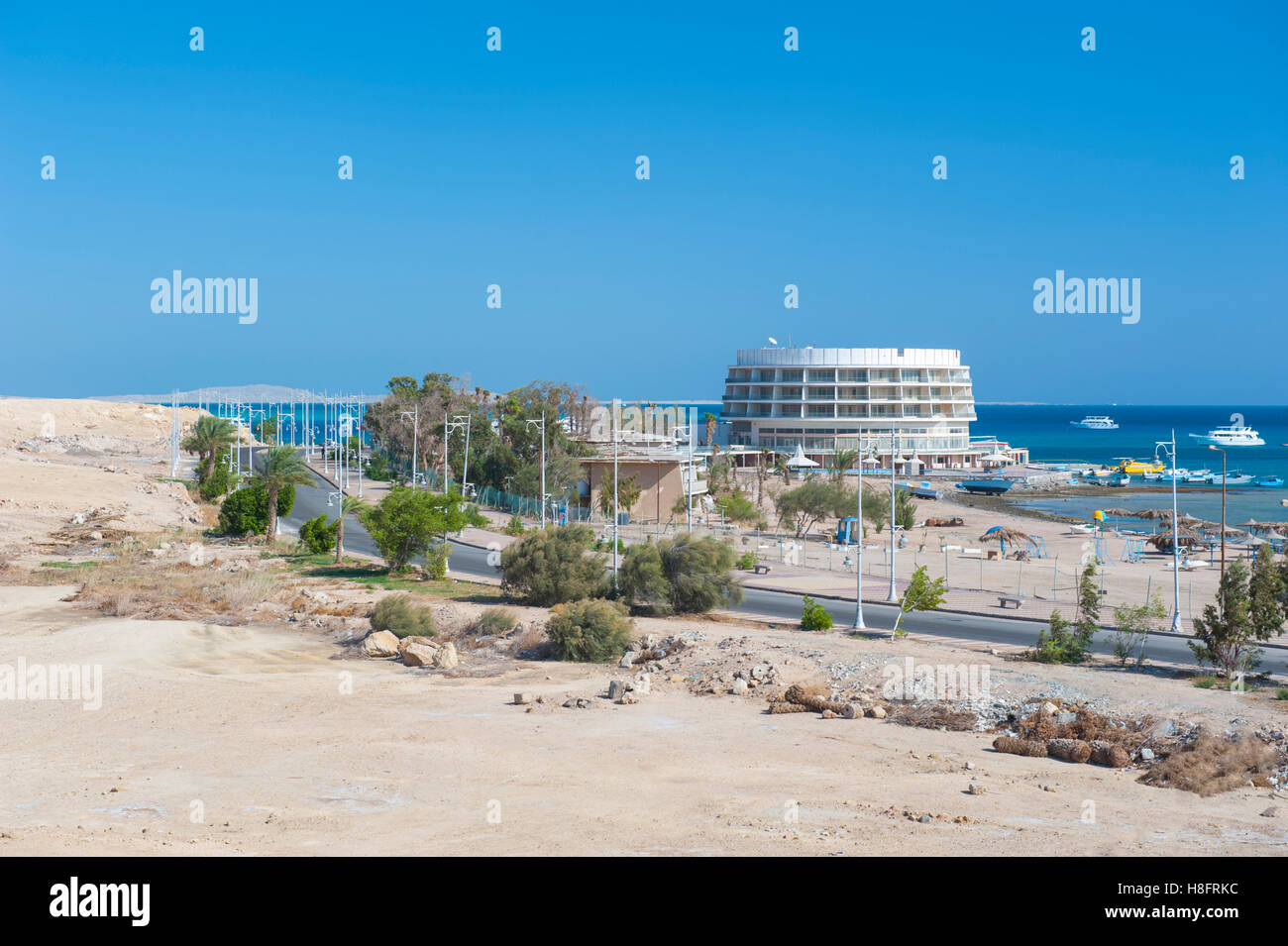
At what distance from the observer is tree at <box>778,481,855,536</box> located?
64.8 m

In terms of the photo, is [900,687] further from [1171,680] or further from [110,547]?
[110,547]

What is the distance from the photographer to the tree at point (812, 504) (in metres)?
64.8

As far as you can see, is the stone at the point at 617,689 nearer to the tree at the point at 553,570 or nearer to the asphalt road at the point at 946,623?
the asphalt road at the point at 946,623

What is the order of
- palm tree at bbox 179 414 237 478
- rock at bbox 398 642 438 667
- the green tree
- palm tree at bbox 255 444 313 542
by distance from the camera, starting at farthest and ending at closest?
palm tree at bbox 179 414 237 478
palm tree at bbox 255 444 313 542
the green tree
rock at bbox 398 642 438 667

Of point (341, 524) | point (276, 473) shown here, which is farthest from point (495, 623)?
point (276, 473)

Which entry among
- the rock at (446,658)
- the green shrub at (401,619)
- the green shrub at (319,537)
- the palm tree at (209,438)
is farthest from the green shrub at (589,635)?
the palm tree at (209,438)

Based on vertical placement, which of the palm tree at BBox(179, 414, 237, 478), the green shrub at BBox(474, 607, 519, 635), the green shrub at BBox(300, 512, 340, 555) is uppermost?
the palm tree at BBox(179, 414, 237, 478)

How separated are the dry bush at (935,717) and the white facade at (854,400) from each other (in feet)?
368

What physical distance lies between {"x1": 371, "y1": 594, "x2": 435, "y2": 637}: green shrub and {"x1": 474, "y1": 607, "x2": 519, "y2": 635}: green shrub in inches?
54.6

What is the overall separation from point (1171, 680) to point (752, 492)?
67.2 metres

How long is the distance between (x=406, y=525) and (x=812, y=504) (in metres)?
30.3

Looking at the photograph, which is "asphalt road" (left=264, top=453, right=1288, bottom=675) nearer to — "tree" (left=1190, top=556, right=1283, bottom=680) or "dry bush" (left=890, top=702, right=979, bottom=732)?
"tree" (left=1190, top=556, right=1283, bottom=680)

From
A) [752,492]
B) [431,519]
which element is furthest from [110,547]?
[752,492]
